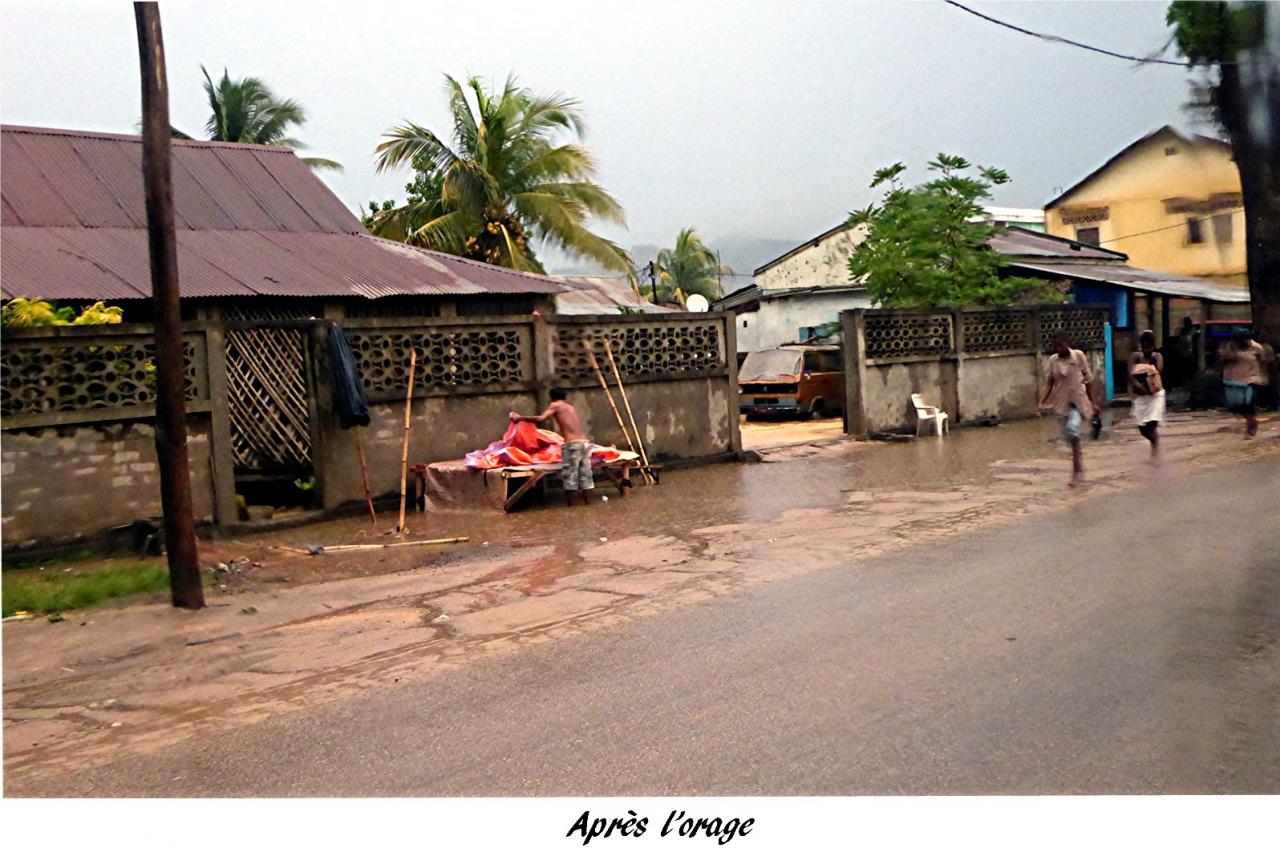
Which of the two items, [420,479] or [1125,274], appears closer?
[420,479]

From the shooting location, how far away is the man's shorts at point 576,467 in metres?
12.6

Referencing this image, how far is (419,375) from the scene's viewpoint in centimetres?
1305

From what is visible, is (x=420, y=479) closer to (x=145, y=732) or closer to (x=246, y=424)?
(x=246, y=424)

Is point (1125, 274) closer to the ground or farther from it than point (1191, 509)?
farther from it

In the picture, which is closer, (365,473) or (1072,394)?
(365,473)

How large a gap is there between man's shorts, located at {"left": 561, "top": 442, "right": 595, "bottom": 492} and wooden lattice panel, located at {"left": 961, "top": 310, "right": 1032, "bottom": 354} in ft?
35.6

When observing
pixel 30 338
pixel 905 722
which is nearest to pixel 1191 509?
pixel 905 722

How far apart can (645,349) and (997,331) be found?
30.4 feet

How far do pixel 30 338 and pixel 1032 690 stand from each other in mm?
8315

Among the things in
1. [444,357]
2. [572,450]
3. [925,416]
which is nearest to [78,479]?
[444,357]

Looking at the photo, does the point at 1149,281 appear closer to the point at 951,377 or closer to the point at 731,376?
the point at 951,377

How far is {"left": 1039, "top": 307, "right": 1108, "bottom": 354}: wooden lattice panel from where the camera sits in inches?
905

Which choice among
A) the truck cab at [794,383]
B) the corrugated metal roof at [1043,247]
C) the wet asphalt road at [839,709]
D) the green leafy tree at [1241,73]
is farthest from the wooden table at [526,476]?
the corrugated metal roof at [1043,247]

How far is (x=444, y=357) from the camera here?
13281 millimetres
